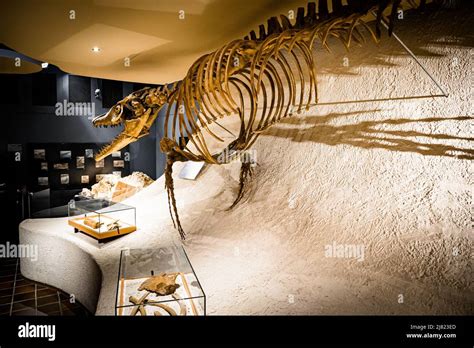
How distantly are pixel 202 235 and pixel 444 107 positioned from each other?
341cm

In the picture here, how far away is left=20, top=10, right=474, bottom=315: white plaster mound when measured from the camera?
287 centimetres

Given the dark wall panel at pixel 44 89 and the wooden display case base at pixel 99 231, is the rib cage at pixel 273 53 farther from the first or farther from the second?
the dark wall panel at pixel 44 89

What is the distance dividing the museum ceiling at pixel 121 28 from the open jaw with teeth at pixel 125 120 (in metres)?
0.78

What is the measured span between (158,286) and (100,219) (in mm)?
2650

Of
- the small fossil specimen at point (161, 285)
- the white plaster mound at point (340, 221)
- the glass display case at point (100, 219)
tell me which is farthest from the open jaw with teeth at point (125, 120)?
the small fossil specimen at point (161, 285)

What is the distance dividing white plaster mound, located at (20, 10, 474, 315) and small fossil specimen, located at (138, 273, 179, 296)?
1.66 feet

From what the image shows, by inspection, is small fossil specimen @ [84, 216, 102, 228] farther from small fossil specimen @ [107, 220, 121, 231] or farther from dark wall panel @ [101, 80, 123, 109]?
dark wall panel @ [101, 80, 123, 109]

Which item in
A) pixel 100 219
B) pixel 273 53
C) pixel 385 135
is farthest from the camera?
pixel 100 219

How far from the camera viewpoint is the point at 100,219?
482 centimetres

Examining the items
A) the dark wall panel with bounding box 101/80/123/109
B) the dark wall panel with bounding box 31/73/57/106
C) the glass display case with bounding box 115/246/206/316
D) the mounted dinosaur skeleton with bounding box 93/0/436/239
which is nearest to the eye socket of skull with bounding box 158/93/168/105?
the mounted dinosaur skeleton with bounding box 93/0/436/239

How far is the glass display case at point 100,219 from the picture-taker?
4621 millimetres

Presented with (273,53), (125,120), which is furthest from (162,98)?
(273,53)

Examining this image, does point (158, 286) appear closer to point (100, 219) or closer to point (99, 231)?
point (99, 231)
